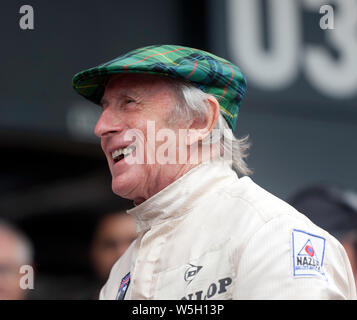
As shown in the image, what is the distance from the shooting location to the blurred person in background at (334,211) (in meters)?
3.01

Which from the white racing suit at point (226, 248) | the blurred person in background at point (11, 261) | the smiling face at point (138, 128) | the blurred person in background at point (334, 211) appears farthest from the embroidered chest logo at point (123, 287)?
the blurred person in background at point (11, 261)

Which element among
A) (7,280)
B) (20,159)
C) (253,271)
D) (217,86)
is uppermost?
(217,86)

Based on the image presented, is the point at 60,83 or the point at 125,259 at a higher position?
the point at 60,83

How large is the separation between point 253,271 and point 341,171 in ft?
9.15

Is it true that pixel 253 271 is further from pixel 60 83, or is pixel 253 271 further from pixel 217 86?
pixel 60 83

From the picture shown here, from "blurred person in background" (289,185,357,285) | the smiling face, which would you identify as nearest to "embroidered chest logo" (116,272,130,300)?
the smiling face

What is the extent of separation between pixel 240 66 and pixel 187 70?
7.22ft

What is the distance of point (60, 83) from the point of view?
12.5 feet

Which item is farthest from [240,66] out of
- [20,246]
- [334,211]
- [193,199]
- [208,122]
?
[193,199]

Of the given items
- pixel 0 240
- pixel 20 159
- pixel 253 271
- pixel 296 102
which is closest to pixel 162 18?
pixel 296 102

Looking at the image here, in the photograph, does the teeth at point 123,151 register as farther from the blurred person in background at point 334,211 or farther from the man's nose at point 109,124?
the blurred person in background at point 334,211

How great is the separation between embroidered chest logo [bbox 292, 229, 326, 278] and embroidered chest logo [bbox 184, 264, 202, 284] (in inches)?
8.8

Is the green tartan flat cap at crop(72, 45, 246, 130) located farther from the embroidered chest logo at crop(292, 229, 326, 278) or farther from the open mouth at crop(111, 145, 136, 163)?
the embroidered chest logo at crop(292, 229, 326, 278)
